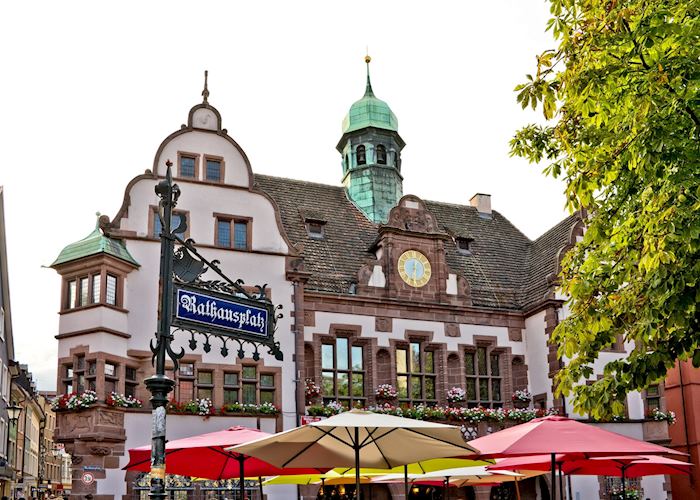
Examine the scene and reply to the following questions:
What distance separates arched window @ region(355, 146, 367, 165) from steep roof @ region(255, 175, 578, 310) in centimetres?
154

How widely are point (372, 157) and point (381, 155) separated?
0.52 metres

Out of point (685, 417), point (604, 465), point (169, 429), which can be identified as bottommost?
point (604, 465)

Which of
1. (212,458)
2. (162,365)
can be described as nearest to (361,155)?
(212,458)

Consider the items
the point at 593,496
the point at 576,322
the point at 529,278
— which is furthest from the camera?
the point at 529,278

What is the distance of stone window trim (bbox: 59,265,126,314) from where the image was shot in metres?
22.3

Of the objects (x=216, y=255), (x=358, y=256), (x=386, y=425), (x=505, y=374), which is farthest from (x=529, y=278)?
(x=386, y=425)

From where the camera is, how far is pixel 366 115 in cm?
3300

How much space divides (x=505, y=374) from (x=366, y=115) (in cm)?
1122

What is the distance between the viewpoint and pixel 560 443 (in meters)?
11.0

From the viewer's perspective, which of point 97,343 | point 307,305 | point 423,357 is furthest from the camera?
point 423,357

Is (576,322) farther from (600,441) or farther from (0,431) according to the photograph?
(0,431)

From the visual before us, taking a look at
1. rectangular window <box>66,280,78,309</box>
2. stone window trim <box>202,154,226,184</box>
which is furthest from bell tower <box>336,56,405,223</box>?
rectangular window <box>66,280,78,309</box>

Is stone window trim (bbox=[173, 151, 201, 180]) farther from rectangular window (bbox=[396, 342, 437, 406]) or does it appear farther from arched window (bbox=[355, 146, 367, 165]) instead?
arched window (bbox=[355, 146, 367, 165])

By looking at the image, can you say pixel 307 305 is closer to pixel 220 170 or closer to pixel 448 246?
pixel 220 170
